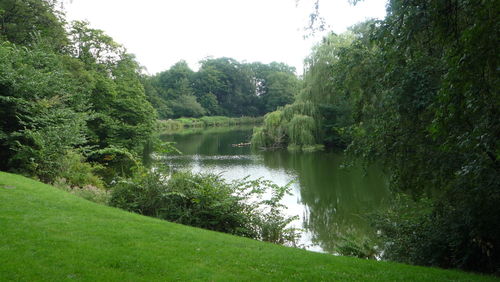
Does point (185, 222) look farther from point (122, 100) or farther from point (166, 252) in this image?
point (122, 100)

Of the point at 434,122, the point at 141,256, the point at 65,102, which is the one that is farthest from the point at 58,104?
the point at 434,122

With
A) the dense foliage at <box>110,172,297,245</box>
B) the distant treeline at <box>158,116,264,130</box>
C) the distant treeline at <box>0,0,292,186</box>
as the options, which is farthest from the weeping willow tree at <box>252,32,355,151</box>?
the distant treeline at <box>158,116,264,130</box>

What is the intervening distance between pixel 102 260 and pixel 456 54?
5.15 metres

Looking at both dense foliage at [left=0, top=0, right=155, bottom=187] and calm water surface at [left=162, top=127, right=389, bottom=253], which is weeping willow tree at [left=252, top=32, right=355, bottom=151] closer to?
calm water surface at [left=162, top=127, right=389, bottom=253]

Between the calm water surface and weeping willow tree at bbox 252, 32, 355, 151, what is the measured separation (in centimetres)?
189

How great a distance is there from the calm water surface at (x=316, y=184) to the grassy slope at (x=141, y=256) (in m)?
3.84

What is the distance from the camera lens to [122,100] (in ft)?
84.1

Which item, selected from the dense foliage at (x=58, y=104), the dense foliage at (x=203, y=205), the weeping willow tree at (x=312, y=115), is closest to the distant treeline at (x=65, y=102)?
the dense foliage at (x=58, y=104)

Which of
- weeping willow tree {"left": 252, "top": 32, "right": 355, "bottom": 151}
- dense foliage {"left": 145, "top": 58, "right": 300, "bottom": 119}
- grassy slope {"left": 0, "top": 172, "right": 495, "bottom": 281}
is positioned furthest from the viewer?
dense foliage {"left": 145, "top": 58, "right": 300, "bottom": 119}

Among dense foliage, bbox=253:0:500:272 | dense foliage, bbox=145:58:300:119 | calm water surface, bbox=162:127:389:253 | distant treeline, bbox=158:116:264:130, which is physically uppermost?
dense foliage, bbox=145:58:300:119

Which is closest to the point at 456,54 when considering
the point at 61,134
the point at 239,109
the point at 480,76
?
the point at 480,76

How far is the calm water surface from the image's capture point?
13180 millimetres

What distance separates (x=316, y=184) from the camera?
66.1ft

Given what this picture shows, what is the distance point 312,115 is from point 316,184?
14188mm
